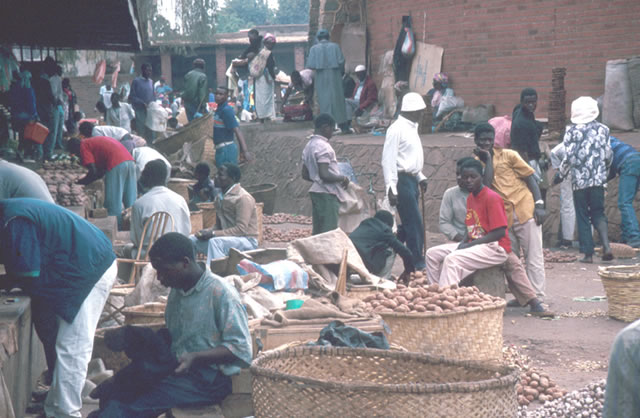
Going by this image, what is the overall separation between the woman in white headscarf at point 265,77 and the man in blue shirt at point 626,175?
8.13 m

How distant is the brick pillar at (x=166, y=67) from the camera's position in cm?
3272

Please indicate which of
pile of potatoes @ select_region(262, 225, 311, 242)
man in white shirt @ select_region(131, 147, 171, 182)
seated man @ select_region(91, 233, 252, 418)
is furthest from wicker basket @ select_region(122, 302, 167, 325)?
pile of potatoes @ select_region(262, 225, 311, 242)

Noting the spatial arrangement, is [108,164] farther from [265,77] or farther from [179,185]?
[265,77]

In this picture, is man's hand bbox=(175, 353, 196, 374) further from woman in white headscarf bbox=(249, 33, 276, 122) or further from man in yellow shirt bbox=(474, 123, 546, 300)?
woman in white headscarf bbox=(249, 33, 276, 122)

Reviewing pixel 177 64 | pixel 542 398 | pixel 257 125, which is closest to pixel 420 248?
pixel 542 398

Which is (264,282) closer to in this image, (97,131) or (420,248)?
(420,248)

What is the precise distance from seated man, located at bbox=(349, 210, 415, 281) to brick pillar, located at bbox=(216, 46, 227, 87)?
26478mm

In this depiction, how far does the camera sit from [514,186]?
8180 millimetres

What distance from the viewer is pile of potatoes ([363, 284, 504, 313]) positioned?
20.4 feet

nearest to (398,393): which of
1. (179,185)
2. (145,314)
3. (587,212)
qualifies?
(145,314)

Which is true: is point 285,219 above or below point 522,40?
below

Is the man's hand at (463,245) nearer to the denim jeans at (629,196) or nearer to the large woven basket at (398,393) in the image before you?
the large woven basket at (398,393)

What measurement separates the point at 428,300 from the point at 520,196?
232 centimetres

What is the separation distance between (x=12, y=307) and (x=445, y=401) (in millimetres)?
2510
